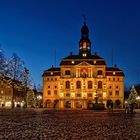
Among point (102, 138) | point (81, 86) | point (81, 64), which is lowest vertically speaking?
point (102, 138)

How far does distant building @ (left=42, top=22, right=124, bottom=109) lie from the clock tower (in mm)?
3795

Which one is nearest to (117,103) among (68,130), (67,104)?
(67,104)

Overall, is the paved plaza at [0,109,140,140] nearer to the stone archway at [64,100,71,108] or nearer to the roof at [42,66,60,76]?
the stone archway at [64,100,71,108]

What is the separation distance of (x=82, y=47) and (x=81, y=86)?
19.3 metres

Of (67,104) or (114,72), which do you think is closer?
(67,104)

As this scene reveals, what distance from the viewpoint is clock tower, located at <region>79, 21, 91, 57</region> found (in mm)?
142000

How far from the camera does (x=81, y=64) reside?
442ft

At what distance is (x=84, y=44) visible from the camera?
143125 millimetres

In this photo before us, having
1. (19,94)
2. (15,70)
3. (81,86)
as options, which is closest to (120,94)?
(81,86)


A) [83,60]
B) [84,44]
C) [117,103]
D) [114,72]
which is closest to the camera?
[117,103]

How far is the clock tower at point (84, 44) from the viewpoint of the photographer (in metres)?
142

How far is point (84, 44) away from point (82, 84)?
19443mm

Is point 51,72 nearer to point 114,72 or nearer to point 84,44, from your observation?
point 84,44

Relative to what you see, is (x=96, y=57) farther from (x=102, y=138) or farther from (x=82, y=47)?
(x=102, y=138)
